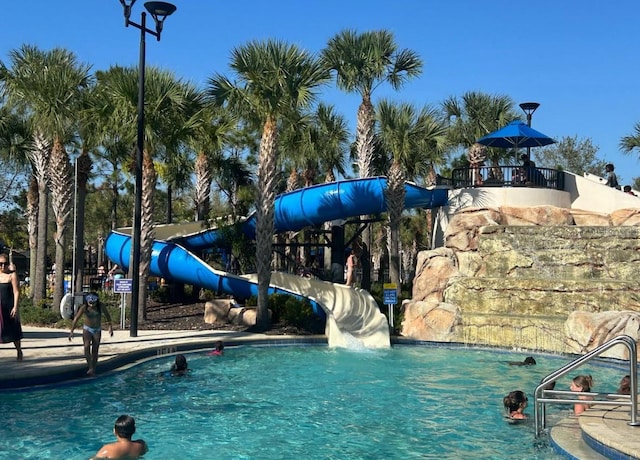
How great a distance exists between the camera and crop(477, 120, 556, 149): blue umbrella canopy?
24.6m

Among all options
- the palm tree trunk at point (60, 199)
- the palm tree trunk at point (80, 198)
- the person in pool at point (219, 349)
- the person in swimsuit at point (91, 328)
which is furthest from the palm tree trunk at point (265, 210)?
the person in swimsuit at point (91, 328)

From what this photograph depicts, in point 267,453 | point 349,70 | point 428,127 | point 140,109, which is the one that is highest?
point 349,70

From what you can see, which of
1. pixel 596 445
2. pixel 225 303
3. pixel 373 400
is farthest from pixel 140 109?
pixel 596 445

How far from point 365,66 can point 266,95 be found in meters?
7.49

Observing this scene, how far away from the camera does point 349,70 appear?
23859 mm

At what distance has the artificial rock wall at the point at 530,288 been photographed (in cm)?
1566

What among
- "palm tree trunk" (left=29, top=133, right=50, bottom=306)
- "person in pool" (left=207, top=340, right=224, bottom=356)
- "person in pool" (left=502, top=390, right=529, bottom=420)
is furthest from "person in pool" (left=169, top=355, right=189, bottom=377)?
"palm tree trunk" (left=29, top=133, right=50, bottom=306)

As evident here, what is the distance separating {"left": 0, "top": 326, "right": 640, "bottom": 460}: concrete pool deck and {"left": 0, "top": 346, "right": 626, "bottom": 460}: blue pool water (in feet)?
0.90

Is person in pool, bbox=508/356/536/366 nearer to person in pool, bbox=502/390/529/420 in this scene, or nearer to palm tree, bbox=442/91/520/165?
person in pool, bbox=502/390/529/420

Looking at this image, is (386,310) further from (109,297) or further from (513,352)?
(109,297)

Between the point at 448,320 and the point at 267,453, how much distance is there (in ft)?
34.8

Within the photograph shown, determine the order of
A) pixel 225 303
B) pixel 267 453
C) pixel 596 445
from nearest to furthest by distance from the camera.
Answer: pixel 596 445 < pixel 267 453 < pixel 225 303

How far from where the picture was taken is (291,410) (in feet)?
31.2

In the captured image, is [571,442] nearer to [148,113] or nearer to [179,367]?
[179,367]
